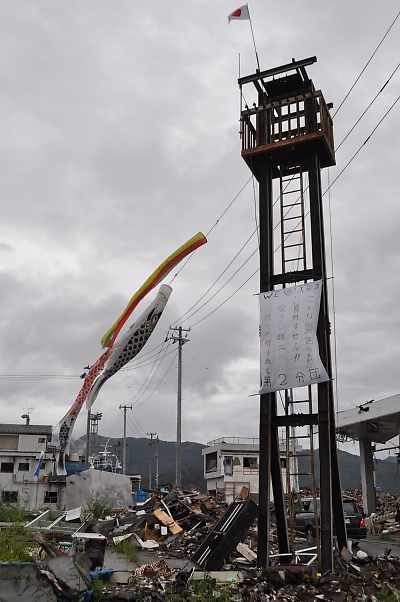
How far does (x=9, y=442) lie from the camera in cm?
5069

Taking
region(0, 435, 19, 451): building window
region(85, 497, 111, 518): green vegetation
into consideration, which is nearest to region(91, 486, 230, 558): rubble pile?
region(85, 497, 111, 518): green vegetation

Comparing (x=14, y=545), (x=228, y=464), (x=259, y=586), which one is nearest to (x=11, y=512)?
(x=14, y=545)

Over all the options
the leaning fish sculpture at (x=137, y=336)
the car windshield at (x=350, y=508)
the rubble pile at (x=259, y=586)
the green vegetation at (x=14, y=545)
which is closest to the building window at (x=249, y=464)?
the car windshield at (x=350, y=508)

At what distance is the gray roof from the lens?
51000 mm

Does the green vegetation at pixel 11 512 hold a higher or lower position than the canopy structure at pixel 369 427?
lower

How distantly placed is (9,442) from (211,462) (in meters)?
18.8

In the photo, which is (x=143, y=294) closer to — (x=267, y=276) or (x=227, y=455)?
(x=267, y=276)

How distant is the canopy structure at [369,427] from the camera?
23.0 metres

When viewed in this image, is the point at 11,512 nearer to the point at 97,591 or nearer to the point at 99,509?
the point at 99,509

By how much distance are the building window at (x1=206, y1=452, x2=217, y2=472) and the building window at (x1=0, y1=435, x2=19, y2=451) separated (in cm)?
1799

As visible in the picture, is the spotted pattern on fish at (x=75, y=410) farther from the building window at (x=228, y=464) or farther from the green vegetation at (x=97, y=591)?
the building window at (x=228, y=464)

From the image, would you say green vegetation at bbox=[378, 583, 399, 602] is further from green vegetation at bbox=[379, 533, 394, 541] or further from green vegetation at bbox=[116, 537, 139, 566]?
green vegetation at bbox=[379, 533, 394, 541]

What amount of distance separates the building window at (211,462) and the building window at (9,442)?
59.0 ft

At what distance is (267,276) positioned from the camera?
1372 cm
